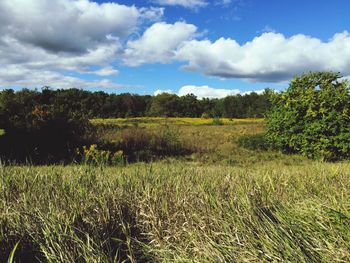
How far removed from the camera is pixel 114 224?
340cm

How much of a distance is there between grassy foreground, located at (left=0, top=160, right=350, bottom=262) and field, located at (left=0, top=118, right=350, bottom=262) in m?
0.01

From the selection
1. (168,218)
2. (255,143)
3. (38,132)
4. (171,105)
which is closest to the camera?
(168,218)

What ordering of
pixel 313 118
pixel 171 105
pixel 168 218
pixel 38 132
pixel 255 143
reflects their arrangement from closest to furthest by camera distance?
pixel 168 218
pixel 38 132
pixel 313 118
pixel 255 143
pixel 171 105

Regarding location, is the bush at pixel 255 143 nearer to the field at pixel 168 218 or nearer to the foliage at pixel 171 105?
the field at pixel 168 218

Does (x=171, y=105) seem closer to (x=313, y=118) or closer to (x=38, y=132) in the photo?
(x=313, y=118)

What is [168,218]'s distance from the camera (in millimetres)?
3404

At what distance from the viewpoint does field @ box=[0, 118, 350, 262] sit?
2.57 m

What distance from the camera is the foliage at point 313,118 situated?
12844mm

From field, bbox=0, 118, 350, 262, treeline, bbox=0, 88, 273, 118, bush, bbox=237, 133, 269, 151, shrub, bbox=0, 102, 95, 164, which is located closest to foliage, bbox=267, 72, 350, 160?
bush, bbox=237, 133, 269, 151

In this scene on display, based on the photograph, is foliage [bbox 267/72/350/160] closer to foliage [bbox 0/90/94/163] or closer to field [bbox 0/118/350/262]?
foliage [bbox 0/90/94/163]

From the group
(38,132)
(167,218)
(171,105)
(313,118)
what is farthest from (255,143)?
(171,105)

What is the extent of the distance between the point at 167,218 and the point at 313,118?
37.7 ft

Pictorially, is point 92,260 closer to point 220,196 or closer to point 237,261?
point 237,261

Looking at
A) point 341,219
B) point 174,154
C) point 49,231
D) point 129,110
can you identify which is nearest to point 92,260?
Result: point 49,231
